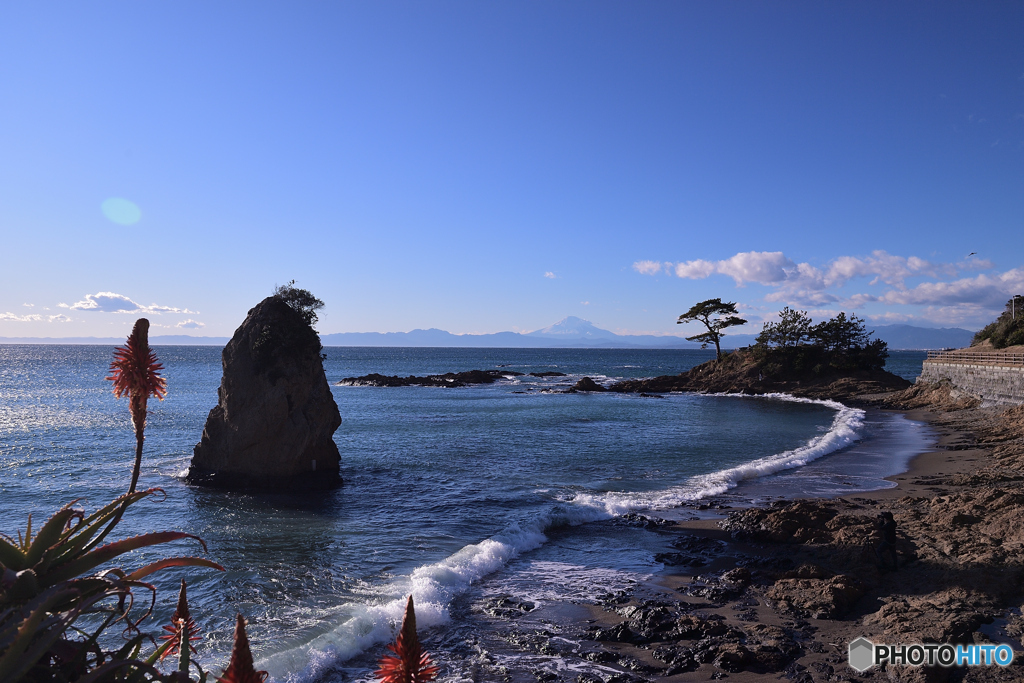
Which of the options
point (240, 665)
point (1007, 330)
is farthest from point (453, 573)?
point (1007, 330)

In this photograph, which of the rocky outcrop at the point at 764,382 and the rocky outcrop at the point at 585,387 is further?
the rocky outcrop at the point at 585,387

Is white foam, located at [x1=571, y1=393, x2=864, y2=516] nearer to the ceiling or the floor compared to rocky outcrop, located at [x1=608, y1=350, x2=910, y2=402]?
nearer to the floor

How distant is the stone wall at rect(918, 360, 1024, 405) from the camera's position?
30.8m

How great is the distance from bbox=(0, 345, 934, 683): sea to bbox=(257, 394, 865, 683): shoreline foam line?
0.15 feet

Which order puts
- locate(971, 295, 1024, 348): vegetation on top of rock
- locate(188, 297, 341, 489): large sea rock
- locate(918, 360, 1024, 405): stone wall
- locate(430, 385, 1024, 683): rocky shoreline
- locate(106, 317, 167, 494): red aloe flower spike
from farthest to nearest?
1. locate(971, 295, 1024, 348): vegetation on top of rock
2. locate(918, 360, 1024, 405): stone wall
3. locate(188, 297, 341, 489): large sea rock
4. locate(430, 385, 1024, 683): rocky shoreline
5. locate(106, 317, 167, 494): red aloe flower spike

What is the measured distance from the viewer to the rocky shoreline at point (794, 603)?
8211 millimetres

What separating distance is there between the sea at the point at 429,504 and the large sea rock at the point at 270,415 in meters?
1.07

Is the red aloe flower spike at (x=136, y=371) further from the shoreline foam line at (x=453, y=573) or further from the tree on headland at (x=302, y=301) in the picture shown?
the tree on headland at (x=302, y=301)

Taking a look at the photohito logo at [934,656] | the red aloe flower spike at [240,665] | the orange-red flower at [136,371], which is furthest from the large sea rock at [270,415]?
the red aloe flower spike at [240,665]

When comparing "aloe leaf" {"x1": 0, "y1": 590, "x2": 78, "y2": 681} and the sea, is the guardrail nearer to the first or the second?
the sea

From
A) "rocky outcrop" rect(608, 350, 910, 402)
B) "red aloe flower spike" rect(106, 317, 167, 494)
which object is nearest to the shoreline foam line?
"red aloe flower spike" rect(106, 317, 167, 494)

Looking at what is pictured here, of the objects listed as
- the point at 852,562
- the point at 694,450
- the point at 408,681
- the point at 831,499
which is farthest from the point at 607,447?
the point at 408,681

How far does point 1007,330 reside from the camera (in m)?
42.8

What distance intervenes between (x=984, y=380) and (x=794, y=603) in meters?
34.8
